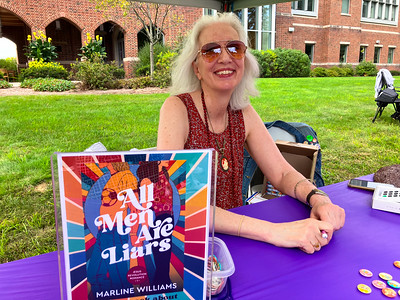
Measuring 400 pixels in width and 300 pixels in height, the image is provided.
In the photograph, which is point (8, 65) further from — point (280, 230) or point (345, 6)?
point (345, 6)

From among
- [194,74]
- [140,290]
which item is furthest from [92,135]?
[140,290]

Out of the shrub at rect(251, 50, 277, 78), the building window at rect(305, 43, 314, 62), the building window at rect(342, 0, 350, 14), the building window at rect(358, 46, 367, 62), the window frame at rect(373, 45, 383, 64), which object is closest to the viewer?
the shrub at rect(251, 50, 277, 78)

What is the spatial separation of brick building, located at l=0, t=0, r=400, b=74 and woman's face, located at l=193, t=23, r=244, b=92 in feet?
43.5

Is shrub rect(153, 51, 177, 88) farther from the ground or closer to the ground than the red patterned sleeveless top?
farther from the ground

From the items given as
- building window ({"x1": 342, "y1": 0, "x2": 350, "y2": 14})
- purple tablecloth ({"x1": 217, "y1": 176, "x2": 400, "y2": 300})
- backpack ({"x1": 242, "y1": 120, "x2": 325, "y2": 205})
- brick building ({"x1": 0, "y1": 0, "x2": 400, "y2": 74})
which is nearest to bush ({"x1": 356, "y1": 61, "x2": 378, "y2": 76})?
brick building ({"x1": 0, "y1": 0, "x2": 400, "y2": 74})

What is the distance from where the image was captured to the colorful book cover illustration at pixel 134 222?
557 millimetres

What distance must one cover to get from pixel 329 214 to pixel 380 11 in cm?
2947

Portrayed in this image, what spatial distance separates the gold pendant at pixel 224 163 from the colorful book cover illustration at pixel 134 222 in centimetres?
105

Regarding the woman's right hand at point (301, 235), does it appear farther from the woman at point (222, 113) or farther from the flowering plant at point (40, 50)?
the flowering plant at point (40, 50)

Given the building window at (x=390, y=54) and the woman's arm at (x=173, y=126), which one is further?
the building window at (x=390, y=54)

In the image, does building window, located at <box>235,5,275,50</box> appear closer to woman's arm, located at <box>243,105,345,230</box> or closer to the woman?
the woman

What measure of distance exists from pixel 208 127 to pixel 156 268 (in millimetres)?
1178


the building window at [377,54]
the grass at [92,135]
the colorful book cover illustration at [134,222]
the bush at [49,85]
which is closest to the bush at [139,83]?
the bush at [49,85]

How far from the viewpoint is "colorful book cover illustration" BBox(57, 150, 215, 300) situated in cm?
56
